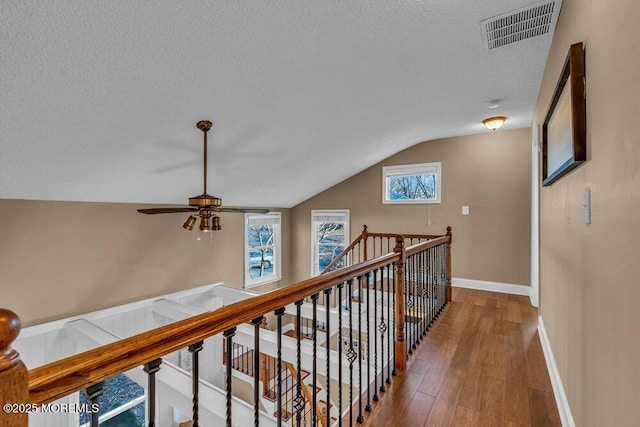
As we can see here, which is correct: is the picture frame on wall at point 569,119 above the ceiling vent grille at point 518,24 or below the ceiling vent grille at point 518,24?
below

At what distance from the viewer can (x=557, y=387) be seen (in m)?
1.93

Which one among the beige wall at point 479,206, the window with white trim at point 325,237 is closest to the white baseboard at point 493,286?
the beige wall at point 479,206

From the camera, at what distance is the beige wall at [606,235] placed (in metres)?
0.89

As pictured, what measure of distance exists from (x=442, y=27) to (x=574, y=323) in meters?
2.03

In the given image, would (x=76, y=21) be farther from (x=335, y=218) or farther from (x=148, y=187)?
(x=335, y=218)

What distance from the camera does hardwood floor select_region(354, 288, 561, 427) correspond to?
1.85m

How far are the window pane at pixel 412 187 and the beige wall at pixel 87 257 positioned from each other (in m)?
3.50

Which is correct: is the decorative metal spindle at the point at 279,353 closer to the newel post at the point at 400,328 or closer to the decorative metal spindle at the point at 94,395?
the decorative metal spindle at the point at 94,395

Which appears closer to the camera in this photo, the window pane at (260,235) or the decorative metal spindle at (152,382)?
the decorative metal spindle at (152,382)

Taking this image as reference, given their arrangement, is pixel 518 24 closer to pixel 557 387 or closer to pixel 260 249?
pixel 557 387

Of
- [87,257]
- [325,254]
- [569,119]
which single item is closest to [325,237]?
[325,254]

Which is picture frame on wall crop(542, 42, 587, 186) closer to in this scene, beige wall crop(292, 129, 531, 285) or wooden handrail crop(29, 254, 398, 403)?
wooden handrail crop(29, 254, 398, 403)

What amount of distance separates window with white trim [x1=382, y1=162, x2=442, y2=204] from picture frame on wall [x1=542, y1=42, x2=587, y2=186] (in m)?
3.06

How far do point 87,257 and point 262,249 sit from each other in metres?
3.12
